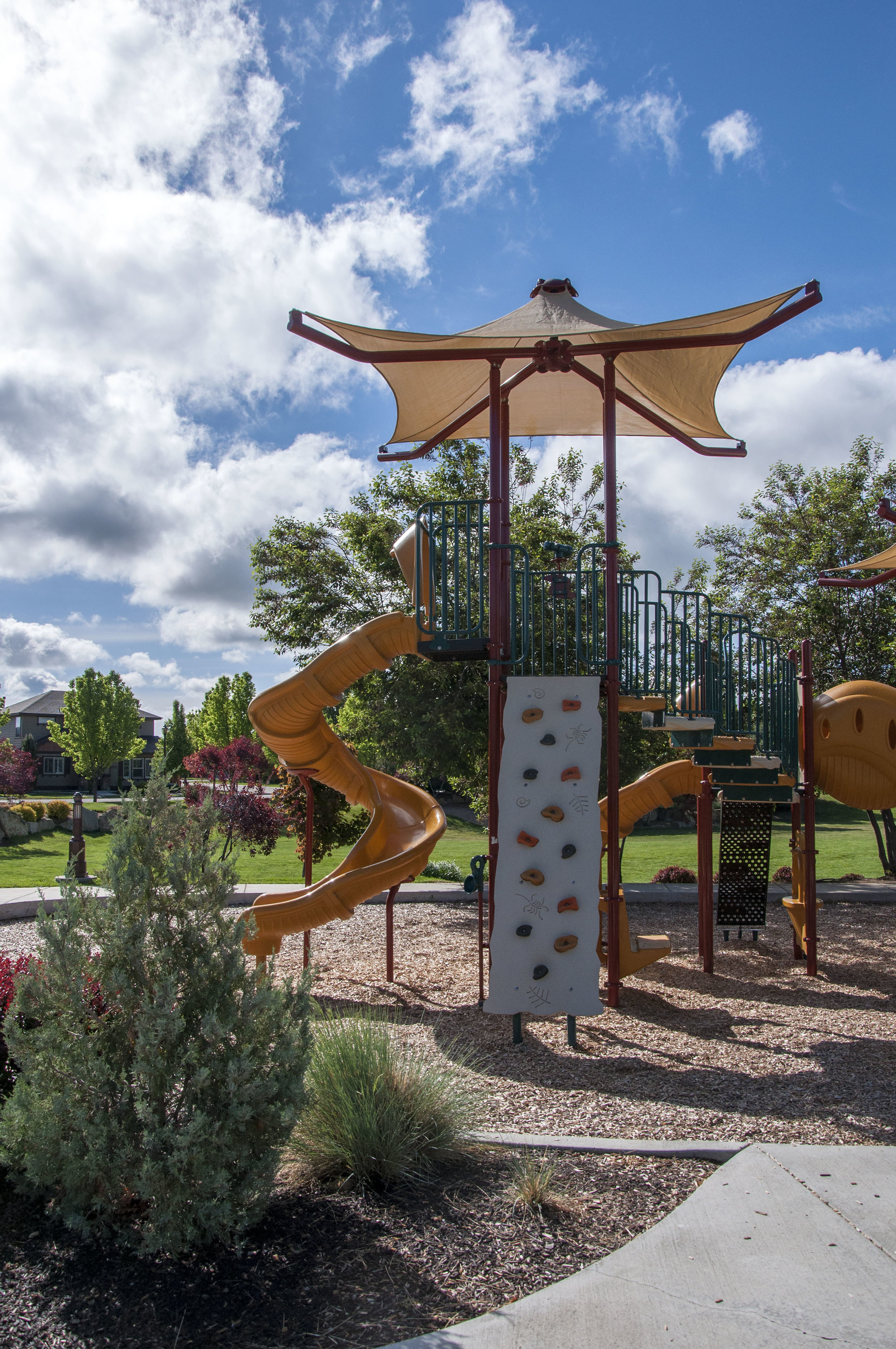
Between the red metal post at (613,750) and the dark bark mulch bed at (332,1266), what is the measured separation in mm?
3459

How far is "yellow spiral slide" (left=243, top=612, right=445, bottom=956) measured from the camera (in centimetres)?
764

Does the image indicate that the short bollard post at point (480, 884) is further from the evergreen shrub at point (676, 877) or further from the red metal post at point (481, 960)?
the evergreen shrub at point (676, 877)

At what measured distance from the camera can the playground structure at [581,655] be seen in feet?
23.2

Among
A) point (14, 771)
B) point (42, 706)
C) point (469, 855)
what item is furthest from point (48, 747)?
point (469, 855)

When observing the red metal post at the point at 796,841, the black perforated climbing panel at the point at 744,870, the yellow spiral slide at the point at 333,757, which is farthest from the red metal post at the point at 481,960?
the black perforated climbing panel at the point at 744,870

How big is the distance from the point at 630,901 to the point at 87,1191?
34.8ft

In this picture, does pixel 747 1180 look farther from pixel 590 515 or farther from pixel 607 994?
pixel 590 515

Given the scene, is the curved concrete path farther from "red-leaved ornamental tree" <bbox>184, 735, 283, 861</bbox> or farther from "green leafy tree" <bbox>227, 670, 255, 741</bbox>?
"green leafy tree" <bbox>227, 670, 255, 741</bbox>

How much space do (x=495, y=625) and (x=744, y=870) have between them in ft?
16.6

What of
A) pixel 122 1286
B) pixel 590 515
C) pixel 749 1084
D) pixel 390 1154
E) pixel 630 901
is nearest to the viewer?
pixel 122 1286

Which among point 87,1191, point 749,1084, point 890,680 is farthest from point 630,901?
point 87,1191

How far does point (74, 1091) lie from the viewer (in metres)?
3.27

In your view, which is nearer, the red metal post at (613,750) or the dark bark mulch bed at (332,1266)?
the dark bark mulch bed at (332,1266)

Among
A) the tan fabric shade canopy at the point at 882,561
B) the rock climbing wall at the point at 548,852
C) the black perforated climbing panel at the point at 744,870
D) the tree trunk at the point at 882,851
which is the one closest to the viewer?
the rock climbing wall at the point at 548,852
